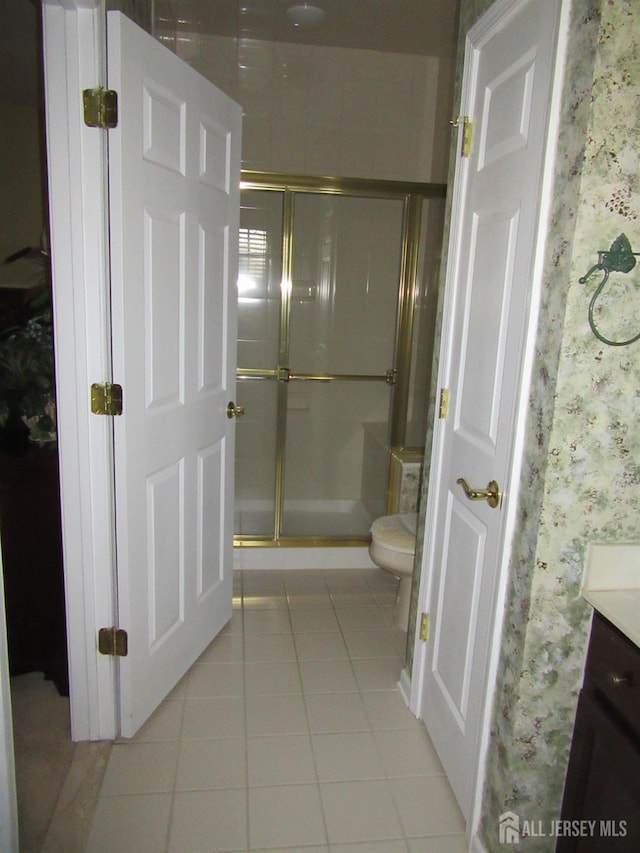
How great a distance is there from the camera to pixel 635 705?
1155mm

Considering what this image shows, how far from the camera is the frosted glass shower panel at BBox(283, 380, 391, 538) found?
354cm

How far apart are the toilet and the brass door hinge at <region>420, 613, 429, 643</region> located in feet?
1.82

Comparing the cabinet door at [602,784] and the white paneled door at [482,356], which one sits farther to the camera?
the white paneled door at [482,356]

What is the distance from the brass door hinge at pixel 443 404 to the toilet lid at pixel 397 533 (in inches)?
33.0

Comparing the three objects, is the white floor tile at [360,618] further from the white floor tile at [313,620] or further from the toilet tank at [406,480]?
the toilet tank at [406,480]

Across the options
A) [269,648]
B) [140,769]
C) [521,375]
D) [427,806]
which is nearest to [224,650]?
[269,648]

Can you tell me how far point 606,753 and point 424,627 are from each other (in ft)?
2.70

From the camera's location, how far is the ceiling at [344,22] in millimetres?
2646

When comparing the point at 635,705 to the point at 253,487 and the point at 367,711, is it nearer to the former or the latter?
the point at 367,711

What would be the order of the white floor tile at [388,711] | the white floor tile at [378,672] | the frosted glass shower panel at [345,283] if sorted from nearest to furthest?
the white floor tile at [388,711] → the white floor tile at [378,672] → the frosted glass shower panel at [345,283]

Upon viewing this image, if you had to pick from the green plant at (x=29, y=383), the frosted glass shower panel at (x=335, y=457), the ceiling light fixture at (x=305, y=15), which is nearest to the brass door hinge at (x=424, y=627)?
the green plant at (x=29, y=383)

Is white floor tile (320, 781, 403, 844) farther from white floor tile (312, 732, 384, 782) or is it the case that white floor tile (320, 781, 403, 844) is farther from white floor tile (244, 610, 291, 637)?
white floor tile (244, 610, 291, 637)

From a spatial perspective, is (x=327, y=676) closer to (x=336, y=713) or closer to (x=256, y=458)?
(x=336, y=713)

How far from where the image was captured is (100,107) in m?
1.56
